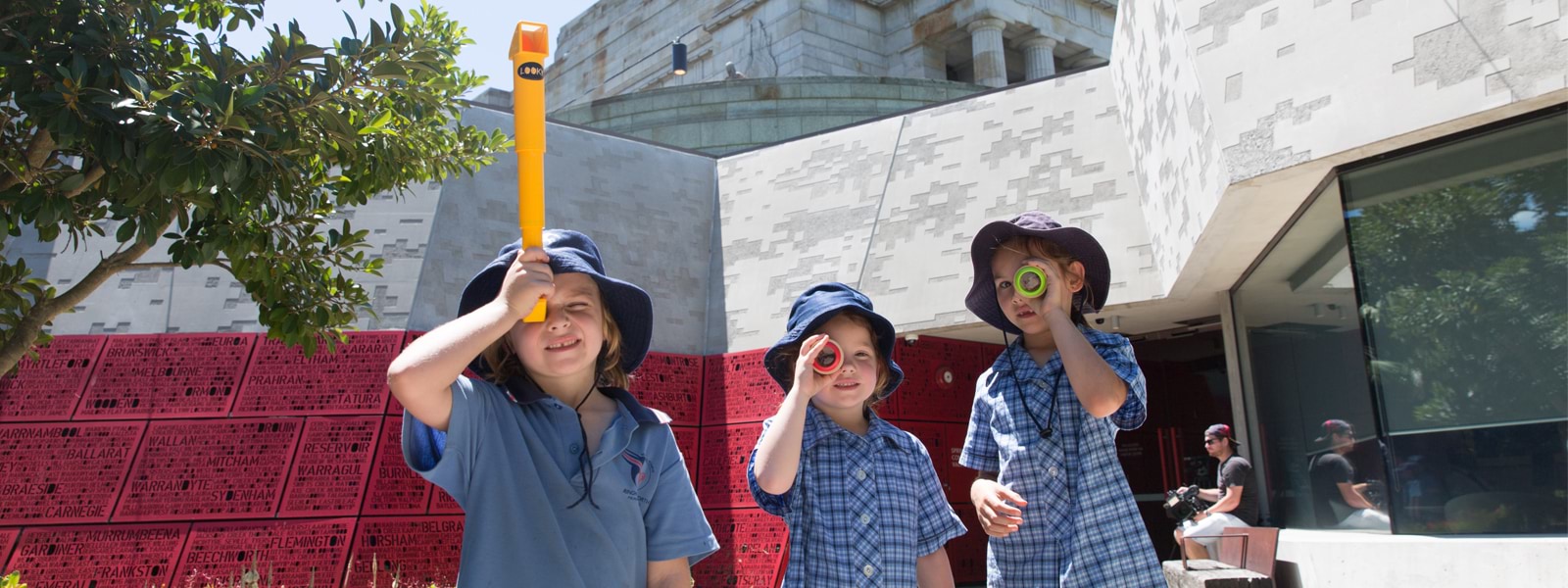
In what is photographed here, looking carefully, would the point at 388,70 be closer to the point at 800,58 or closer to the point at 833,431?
the point at 833,431

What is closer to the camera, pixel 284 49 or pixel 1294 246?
pixel 284 49

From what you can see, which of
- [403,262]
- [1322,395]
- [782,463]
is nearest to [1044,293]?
[782,463]

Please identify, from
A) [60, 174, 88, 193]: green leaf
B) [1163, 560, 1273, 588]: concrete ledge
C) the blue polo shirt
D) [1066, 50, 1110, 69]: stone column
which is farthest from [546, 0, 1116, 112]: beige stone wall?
the blue polo shirt

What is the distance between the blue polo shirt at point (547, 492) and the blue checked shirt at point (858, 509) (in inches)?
16.9

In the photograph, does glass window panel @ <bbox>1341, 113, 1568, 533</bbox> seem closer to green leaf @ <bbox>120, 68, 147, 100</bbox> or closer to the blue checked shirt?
the blue checked shirt

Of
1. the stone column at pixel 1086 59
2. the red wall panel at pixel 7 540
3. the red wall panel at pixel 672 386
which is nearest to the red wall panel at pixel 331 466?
the red wall panel at pixel 7 540

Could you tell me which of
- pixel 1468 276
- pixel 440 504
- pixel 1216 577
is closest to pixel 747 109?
pixel 440 504

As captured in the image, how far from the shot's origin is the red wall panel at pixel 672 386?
1002cm

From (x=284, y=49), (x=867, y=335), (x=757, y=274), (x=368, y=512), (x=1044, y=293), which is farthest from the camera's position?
(x=757, y=274)

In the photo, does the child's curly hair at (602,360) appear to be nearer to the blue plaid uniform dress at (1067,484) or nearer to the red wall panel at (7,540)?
the blue plaid uniform dress at (1067,484)

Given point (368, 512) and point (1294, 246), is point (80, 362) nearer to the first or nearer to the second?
point (368, 512)

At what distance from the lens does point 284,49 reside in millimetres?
3863

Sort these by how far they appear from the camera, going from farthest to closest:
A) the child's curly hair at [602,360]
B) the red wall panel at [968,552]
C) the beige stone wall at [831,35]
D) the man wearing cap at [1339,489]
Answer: the beige stone wall at [831,35], the red wall panel at [968,552], the man wearing cap at [1339,489], the child's curly hair at [602,360]

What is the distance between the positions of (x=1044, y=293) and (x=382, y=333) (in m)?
7.56
